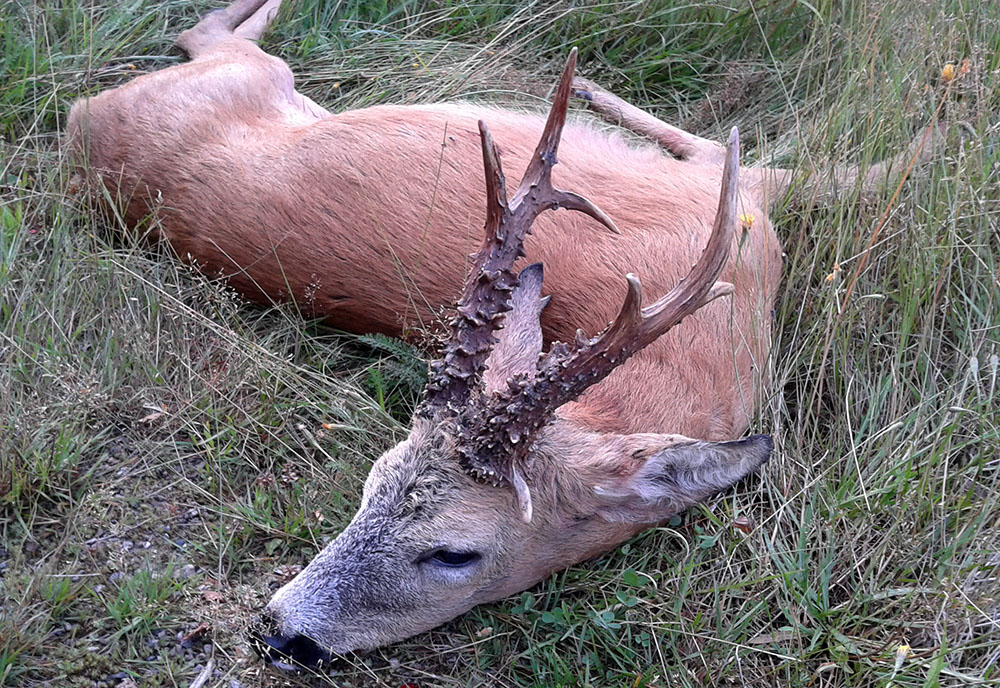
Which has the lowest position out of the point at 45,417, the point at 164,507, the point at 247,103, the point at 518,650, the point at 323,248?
the point at 518,650

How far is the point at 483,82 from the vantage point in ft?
18.9

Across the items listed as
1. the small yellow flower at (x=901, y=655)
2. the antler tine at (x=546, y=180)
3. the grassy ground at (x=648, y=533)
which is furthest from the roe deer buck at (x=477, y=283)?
the small yellow flower at (x=901, y=655)

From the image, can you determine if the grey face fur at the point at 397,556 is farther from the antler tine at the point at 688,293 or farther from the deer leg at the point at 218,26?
the deer leg at the point at 218,26

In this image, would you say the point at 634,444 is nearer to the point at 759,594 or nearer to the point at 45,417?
the point at 759,594

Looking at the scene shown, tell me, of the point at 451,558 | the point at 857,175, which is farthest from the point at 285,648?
the point at 857,175

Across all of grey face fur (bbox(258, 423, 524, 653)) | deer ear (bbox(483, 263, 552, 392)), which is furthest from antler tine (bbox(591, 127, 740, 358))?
grey face fur (bbox(258, 423, 524, 653))

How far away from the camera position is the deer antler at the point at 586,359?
303cm

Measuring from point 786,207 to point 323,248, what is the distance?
2005mm

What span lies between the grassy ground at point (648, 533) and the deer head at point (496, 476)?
9.3 inches

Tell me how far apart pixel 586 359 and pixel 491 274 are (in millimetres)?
413

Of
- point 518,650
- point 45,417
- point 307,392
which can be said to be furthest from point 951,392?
point 45,417

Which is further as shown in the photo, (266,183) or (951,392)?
(266,183)

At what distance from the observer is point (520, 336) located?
3746 mm

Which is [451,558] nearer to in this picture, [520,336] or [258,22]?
[520,336]
